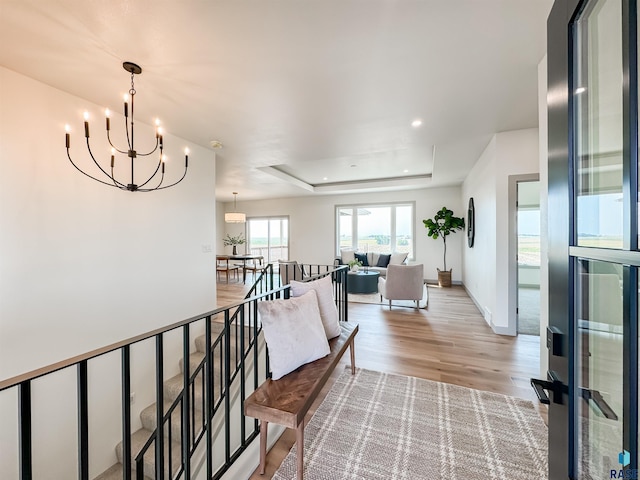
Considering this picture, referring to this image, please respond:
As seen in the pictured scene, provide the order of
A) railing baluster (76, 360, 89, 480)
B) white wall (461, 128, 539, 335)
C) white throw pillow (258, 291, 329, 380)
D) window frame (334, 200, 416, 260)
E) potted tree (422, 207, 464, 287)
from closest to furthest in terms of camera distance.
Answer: railing baluster (76, 360, 89, 480) < white throw pillow (258, 291, 329, 380) < white wall (461, 128, 539, 335) < potted tree (422, 207, 464, 287) < window frame (334, 200, 416, 260)

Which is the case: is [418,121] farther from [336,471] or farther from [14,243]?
[14,243]

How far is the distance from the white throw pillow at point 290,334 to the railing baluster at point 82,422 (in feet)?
2.76

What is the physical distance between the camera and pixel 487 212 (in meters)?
4.04

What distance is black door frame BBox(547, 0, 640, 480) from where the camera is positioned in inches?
19.2

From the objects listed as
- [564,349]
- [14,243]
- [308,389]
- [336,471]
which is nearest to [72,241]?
[14,243]

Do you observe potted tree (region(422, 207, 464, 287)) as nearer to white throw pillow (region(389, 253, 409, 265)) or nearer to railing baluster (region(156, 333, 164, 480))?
white throw pillow (region(389, 253, 409, 265))

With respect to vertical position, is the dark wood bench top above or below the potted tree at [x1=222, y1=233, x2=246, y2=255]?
below

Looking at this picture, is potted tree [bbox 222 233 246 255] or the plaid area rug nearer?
the plaid area rug

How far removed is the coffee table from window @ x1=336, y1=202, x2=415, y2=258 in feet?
7.08

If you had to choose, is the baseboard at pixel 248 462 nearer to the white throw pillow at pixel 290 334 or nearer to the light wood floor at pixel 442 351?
the light wood floor at pixel 442 351

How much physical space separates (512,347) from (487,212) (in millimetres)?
1952

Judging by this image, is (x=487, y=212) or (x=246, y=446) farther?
(x=487, y=212)

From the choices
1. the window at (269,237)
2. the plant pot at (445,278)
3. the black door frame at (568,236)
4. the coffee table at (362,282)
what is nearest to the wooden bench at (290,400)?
the black door frame at (568,236)

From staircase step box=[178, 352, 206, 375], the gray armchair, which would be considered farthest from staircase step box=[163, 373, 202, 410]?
the gray armchair
